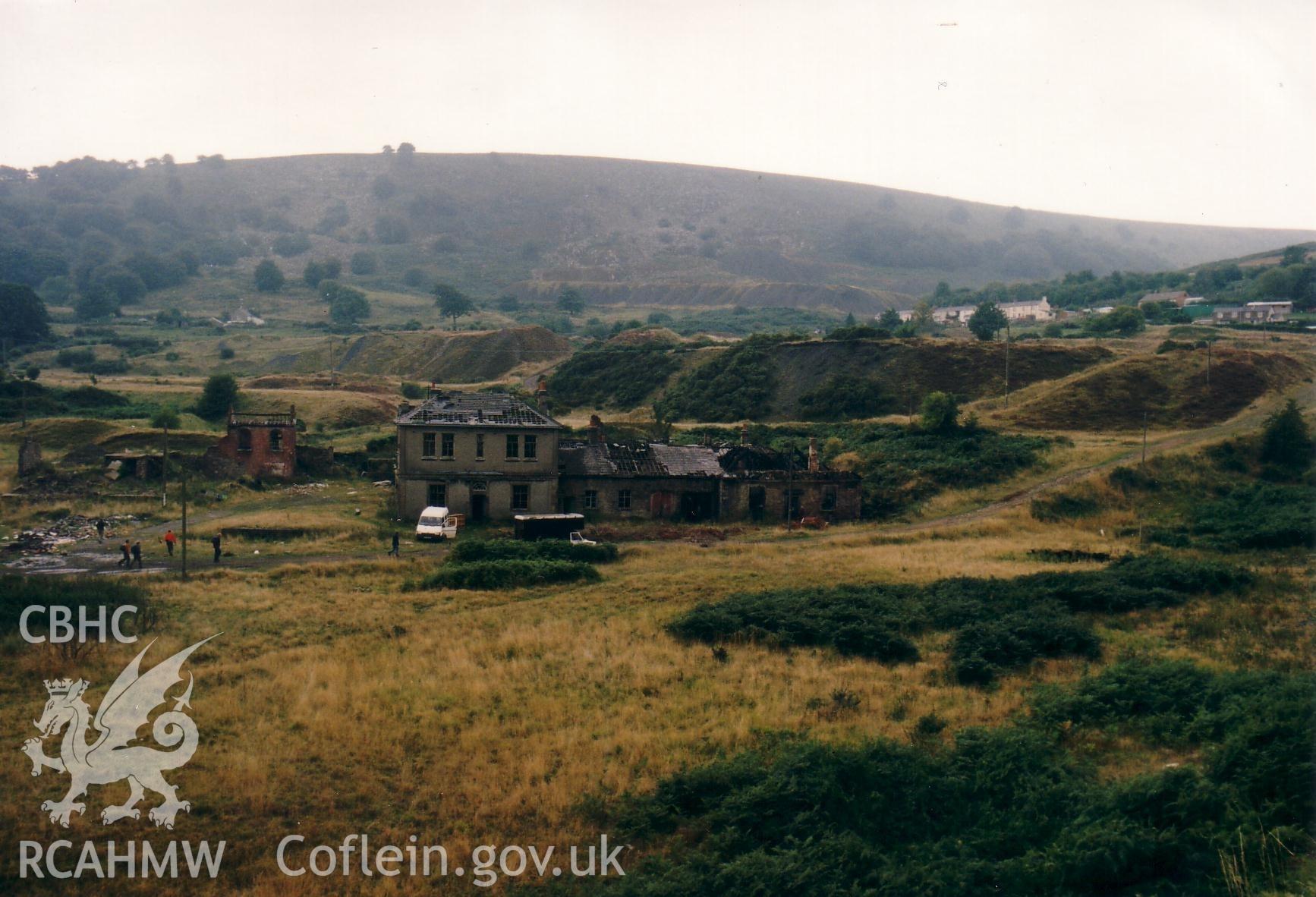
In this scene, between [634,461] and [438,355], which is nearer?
[634,461]

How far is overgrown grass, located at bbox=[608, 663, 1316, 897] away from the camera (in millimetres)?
12617

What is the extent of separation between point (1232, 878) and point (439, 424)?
34589mm

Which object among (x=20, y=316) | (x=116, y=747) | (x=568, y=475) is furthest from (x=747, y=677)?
A: (x=20, y=316)

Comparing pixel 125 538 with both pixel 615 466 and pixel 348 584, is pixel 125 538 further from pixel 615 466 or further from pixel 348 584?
pixel 615 466

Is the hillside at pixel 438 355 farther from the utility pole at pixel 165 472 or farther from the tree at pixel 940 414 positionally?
the utility pole at pixel 165 472

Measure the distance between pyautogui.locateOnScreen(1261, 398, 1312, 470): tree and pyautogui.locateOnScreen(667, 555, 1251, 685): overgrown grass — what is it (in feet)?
73.1

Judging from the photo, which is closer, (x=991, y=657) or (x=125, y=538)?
(x=991, y=657)

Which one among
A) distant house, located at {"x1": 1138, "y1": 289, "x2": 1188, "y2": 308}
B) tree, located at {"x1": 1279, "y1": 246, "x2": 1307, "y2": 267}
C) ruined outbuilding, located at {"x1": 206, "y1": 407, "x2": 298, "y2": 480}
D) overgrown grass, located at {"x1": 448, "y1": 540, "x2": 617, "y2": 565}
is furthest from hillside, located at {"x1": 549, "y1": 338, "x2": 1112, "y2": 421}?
tree, located at {"x1": 1279, "y1": 246, "x2": 1307, "y2": 267}

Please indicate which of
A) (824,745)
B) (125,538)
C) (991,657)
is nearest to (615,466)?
(125,538)

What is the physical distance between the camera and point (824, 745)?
16312mm

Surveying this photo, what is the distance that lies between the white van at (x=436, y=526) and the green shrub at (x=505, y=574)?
21.3 feet

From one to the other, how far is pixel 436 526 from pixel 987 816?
27.8m

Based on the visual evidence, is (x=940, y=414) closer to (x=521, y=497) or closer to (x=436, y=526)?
(x=521, y=497)

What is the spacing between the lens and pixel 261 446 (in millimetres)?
49594
